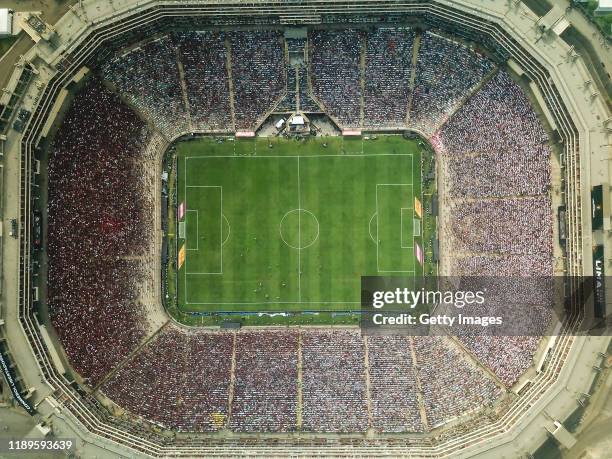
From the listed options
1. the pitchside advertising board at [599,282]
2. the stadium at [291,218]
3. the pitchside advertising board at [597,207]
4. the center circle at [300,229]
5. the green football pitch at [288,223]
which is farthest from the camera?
the center circle at [300,229]

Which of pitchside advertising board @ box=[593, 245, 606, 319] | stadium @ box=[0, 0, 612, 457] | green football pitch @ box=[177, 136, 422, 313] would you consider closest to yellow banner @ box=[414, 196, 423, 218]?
green football pitch @ box=[177, 136, 422, 313]

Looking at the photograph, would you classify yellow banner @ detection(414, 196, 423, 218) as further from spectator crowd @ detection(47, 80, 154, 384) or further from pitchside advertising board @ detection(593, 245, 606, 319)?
spectator crowd @ detection(47, 80, 154, 384)

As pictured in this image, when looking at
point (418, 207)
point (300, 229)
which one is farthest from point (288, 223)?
point (418, 207)

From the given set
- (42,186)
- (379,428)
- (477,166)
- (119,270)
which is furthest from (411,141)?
(42,186)

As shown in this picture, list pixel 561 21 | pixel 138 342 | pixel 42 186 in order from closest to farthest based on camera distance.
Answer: pixel 561 21 < pixel 42 186 < pixel 138 342

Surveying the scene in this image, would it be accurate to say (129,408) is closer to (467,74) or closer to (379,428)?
(379,428)

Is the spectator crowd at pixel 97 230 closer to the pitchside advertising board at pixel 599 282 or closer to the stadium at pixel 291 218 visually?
the stadium at pixel 291 218

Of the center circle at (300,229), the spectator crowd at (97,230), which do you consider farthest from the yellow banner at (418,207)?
the spectator crowd at (97,230)
